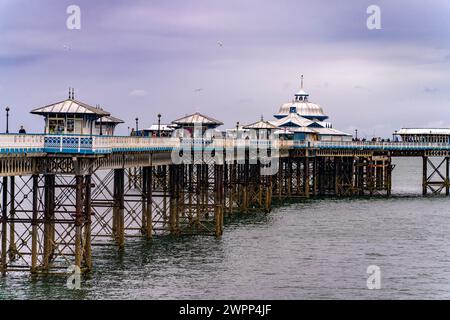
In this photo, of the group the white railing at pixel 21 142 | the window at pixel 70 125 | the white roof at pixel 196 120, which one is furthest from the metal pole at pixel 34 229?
the white roof at pixel 196 120

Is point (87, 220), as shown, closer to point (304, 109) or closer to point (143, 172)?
point (143, 172)

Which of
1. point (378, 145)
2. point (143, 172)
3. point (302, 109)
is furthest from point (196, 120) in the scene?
point (302, 109)

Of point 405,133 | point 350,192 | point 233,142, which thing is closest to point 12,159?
point 233,142

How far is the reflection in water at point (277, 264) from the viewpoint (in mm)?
45594

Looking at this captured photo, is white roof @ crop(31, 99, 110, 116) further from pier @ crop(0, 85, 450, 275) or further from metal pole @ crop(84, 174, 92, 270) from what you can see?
metal pole @ crop(84, 174, 92, 270)

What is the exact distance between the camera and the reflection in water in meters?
45.6

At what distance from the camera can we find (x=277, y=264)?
5538 cm

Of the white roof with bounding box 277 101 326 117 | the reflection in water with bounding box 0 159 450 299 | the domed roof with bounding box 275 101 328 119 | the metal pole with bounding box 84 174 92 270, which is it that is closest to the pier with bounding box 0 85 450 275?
the metal pole with bounding box 84 174 92 270

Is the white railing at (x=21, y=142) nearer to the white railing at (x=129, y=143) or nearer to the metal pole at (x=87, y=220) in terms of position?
the white railing at (x=129, y=143)

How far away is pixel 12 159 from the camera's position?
42.3 m

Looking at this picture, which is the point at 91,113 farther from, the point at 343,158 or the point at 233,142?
the point at 343,158
